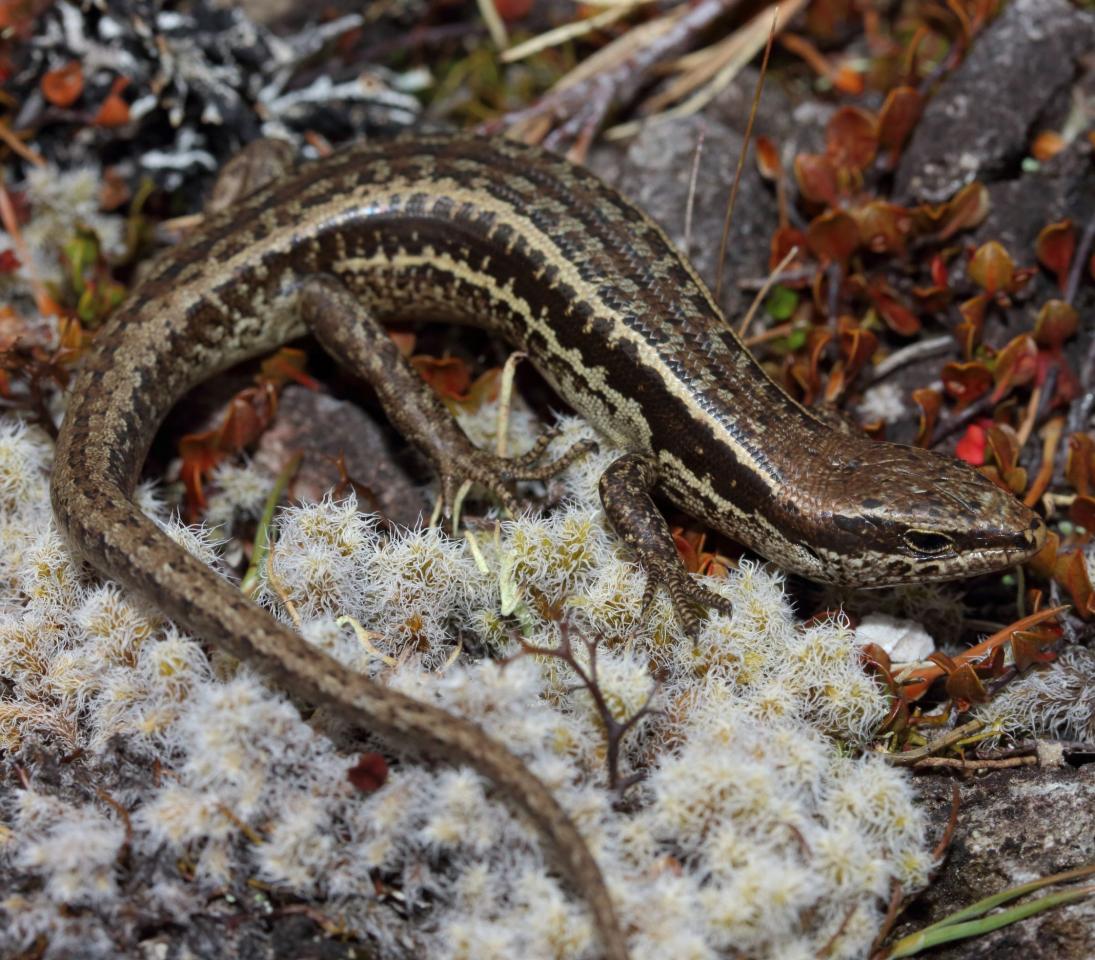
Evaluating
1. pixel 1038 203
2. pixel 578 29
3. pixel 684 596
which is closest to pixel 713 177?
pixel 578 29

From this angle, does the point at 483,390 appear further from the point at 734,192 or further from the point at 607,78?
the point at 607,78

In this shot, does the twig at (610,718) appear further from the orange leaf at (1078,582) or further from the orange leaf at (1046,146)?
the orange leaf at (1046,146)

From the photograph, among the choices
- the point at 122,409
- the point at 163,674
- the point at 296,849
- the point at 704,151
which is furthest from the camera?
the point at 704,151

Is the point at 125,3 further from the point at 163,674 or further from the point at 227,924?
the point at 227,924

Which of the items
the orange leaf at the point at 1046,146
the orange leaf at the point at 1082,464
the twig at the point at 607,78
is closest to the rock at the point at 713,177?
the twig at the point at 607,78

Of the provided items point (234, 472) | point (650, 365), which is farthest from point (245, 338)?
point (650, 365)

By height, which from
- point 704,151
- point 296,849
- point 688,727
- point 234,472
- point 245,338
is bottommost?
point 296,849

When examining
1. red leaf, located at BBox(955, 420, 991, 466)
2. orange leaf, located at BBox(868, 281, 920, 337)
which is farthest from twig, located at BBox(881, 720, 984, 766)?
orange leaf, located at BBox(868, 281, 920, 337)
